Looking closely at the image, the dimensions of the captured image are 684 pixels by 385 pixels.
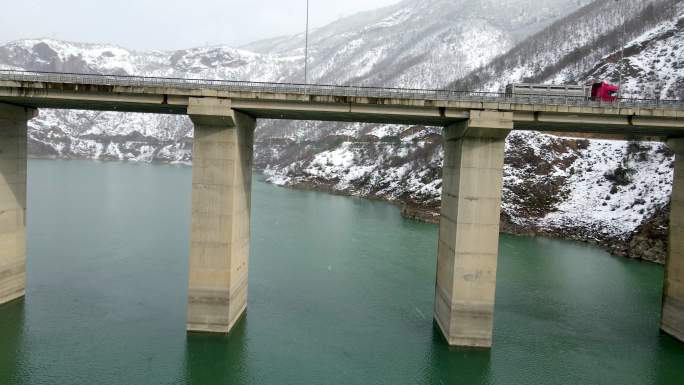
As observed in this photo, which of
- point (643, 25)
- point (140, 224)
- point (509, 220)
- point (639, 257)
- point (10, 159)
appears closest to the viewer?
point (10, 159)

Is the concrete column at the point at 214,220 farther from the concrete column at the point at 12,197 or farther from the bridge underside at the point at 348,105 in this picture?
the concrete column at the point at 12,197

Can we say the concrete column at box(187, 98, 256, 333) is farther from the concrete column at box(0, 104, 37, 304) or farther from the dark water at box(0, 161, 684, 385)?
the concrete column at box(0, 104, 37, 304)

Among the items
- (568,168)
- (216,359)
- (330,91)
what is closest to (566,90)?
(330,91)

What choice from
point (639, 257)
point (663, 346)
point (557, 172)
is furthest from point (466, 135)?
point (557, 172)

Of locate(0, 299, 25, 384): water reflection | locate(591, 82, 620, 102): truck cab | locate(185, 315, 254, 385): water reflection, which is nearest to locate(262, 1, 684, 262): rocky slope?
locate(591, 82, 620, 102): truck cab

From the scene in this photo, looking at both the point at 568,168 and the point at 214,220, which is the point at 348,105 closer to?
the point at 214,220

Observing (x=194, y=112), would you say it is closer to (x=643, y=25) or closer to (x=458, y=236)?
(x=458, y=236)

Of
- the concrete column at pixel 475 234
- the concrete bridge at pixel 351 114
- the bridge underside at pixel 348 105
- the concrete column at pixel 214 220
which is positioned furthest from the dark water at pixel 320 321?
the bridge underside at pixel 348 105
